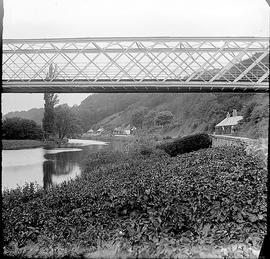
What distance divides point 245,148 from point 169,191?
4382 mm

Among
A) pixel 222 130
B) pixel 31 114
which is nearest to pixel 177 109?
pixel 222 130

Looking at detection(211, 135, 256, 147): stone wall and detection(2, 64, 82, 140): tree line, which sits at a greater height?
detection(2, 64, 82, 140): tree line

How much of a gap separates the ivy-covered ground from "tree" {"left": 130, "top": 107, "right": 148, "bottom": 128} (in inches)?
218

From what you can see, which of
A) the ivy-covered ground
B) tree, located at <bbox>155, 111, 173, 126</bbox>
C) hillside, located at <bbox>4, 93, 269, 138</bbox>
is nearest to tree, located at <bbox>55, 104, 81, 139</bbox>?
hillside, located at <bbox>4, 93, 269, 138</bbox>

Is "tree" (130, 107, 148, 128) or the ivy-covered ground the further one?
"tree" (130, 107, 148, 128)

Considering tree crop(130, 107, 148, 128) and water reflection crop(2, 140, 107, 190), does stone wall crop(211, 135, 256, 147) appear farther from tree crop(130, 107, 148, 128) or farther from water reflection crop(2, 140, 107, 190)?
water reflection crop(2, 140, 107, 190)

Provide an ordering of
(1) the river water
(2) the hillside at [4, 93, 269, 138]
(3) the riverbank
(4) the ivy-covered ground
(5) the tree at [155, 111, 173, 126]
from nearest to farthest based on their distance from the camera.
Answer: (4) the ivy-covered ground, (1) the river water, (2) the hillside at [4, 93, 269, 138], (5) the tree at [155, 111, 173, 126], (3) the riverbank

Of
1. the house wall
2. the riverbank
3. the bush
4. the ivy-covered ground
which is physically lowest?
the ivy-covered ground

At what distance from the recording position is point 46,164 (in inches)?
515

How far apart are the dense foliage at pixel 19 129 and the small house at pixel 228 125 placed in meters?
7.58

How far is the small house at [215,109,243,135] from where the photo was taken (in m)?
12.3

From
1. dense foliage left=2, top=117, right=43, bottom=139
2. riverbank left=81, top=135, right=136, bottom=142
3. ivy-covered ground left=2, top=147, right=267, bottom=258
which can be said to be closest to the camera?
ivy-covered ground left=2, top=147, right=267, bottom=258

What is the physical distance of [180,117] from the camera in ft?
42.3

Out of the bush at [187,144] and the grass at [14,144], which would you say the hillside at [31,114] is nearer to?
the grass at [14,144]
